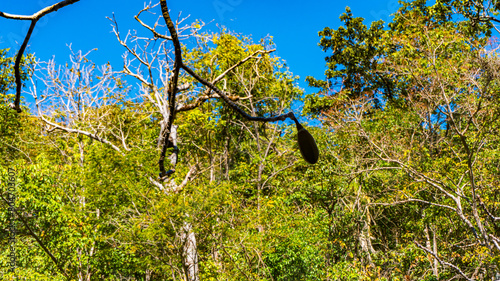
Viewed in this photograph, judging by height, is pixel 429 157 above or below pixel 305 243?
above

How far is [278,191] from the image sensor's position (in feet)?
45.7

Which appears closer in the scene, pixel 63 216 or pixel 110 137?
pixel 63 216

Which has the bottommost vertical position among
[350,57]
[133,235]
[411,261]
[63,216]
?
[411,261]

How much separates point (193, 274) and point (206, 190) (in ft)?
4.88

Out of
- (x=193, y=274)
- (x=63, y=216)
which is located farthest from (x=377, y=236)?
(x=63, y=216)

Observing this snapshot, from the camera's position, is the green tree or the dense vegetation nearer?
the dense vegetation

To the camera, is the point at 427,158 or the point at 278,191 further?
the point at 278,191

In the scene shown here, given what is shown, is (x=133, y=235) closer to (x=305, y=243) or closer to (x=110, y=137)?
(x=305, y=243)

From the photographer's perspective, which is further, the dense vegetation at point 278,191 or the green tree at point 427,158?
the green tree at point 427,158

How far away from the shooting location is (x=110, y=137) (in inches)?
671

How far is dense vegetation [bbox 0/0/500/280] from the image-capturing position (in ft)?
25.0

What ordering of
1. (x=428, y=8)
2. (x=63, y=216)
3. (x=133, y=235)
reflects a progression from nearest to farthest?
(x=133, y=235) → (x=63, y=216) → (x=428, y=8)

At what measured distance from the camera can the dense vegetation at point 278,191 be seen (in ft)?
25.0

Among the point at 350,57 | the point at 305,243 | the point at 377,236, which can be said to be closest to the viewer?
the point at 305,243
